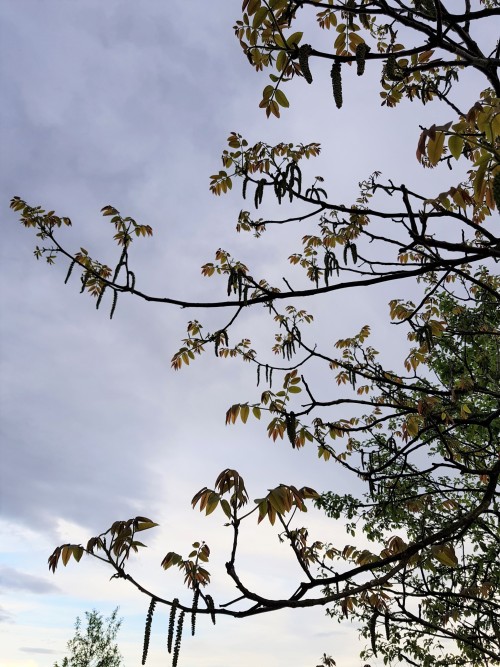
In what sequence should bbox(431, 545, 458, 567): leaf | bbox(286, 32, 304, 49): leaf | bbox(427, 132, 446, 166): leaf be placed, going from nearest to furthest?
bbox(427, 132, 446, 166): leaf → bbox(431, 545, 458, 567): leaf → bbox(286, 32, 304, 49): leaf

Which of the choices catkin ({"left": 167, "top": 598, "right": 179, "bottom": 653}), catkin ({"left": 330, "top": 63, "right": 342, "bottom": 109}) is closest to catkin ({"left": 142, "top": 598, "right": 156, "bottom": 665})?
catkin ({"left": 167, "top": 598, "right": 179, "bottom": 653})

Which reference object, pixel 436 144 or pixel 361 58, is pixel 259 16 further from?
pixel 436 144

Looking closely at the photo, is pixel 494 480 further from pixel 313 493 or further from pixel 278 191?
pixel 278 191

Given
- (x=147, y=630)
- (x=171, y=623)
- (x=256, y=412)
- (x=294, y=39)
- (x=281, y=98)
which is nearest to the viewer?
(x=171, y=623)

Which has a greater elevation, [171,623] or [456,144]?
[456,144]

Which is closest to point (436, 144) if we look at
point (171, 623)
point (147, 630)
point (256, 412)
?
point (171, 623)

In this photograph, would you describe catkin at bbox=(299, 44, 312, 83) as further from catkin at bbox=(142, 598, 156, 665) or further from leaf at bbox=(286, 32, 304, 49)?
catkin at bbox=(142, 598, 156, 665)

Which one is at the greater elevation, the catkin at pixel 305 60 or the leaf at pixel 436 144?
the catkin at pixel 305 60

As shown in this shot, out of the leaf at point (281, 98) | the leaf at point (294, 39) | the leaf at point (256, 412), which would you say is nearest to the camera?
Result: the leaf at point (294, 39)

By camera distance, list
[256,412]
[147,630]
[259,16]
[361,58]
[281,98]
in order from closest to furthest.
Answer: [147,630] < [361,58] < [259,16] < [281,98] < [256,412]

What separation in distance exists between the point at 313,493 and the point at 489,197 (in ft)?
7.41

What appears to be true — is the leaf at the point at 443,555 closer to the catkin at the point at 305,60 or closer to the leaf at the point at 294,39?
the catkin at the point at 305,60

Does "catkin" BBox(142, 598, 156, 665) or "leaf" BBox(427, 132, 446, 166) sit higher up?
"leaf" BBox(427, 132, 446, 166)

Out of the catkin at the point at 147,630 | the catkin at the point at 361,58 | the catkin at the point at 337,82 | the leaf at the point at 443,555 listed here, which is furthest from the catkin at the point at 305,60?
the catkin at the point at 147,630
